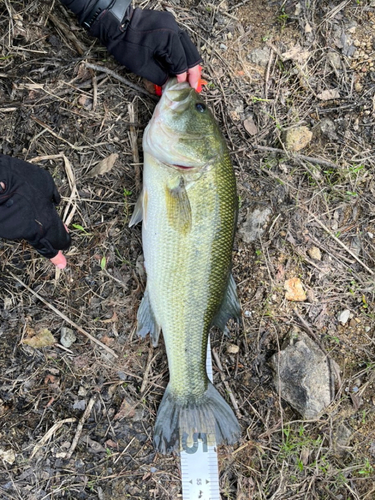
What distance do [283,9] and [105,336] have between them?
3108 mm

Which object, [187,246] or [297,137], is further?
[297,137]

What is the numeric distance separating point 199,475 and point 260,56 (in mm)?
3502

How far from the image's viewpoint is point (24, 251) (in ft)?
10.2

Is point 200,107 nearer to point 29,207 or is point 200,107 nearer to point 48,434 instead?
point 29,207

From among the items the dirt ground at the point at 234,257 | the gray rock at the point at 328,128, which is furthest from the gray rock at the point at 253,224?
the gray rock at the point at 328,128

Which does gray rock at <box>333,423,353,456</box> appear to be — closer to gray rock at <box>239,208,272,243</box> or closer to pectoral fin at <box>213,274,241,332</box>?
pectoral fin at <box>213,274,241,332</box>

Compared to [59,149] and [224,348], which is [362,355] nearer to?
[224,348]

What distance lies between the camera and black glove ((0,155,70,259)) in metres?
2.50

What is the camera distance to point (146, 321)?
307 cm

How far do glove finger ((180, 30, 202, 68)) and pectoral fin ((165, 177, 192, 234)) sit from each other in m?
0.92

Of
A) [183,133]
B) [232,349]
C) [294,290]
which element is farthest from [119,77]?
[232,349]

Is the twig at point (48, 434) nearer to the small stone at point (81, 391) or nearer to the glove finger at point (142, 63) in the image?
the small stone at point (81, 391)

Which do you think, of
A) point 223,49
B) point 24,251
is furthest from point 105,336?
point 223,49

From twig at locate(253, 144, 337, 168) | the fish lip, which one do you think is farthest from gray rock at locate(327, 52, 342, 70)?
the fish lip
